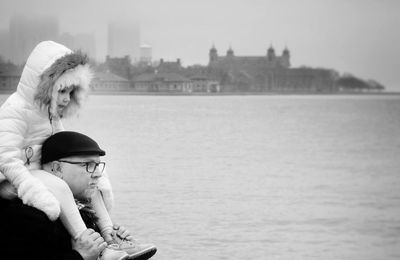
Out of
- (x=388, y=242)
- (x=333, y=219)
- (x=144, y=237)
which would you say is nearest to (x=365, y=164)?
(x=333, y=219)

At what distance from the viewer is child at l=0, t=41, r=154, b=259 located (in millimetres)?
1953

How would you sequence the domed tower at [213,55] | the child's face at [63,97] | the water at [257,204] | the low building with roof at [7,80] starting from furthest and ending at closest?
the domed tower at [213,55] < the low building with roof at [7,80] < the water at [257,204] < the child's face at [63,97]

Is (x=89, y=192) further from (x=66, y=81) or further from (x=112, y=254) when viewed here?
(x=66, y=81)

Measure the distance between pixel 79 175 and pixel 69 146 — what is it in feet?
0.29

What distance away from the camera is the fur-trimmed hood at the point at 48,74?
204 centimetres

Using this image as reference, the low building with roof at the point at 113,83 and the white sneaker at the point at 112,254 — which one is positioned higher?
the white sneaker at the point at 112,254

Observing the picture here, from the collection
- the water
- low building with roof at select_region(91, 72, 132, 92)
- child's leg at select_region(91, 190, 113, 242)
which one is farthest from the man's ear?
low building with roof at select_region(91, 72, 132, 92)

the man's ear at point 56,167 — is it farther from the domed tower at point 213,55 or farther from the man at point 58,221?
the domed tower at point 213,55

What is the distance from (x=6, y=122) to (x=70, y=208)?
0.96ft

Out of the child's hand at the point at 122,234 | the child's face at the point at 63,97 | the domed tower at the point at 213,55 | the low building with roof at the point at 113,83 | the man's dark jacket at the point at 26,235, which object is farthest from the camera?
the domed tower at the point at 213,55

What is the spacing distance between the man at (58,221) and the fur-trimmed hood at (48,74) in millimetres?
114

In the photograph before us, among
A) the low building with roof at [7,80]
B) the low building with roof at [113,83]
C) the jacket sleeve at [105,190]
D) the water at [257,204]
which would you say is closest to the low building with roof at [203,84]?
the low building with roof at [113,83]

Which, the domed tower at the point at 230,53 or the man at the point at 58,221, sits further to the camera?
the domed tower at the point at 230,53

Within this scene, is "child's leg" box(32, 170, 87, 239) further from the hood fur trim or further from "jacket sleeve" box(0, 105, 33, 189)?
the hood fur trim
